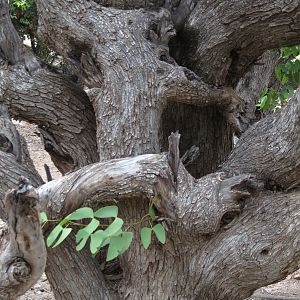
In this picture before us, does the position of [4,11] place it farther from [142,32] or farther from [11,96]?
[142,32]

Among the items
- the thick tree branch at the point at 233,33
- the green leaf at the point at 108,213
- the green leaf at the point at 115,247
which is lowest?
the green leaf at the point at 115,247

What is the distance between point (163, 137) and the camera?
11.0ft

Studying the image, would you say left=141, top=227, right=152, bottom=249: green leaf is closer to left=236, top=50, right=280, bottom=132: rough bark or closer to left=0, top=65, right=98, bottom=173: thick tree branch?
left=0, top=65, right=98, bottom=173: thick tree branch

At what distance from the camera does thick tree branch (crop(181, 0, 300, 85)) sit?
285 cm

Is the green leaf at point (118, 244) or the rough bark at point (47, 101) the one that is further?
the rough bark at point (47, 101)

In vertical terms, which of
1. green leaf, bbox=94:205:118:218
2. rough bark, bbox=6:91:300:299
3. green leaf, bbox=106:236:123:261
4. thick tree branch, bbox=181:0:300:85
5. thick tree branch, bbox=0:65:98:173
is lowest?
rough bark, bbox=6:91:300:299

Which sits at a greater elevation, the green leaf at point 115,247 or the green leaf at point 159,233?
the green leaf at point 115,247

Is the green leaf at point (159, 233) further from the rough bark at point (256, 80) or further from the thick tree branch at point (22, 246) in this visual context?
the rough bark at point (256, 80)

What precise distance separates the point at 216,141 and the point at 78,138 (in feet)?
2.57

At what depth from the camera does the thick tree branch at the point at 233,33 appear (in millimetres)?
2854

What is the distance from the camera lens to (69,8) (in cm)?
299

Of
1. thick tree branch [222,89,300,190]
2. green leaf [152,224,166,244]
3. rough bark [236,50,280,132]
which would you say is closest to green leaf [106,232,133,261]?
green leaf [152,224,166,244]

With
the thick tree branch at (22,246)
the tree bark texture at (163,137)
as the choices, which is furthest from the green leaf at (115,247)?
the tree bark texture at (163,137)

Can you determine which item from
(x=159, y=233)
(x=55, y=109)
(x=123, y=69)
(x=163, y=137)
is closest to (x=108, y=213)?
(x=159, y=233)
